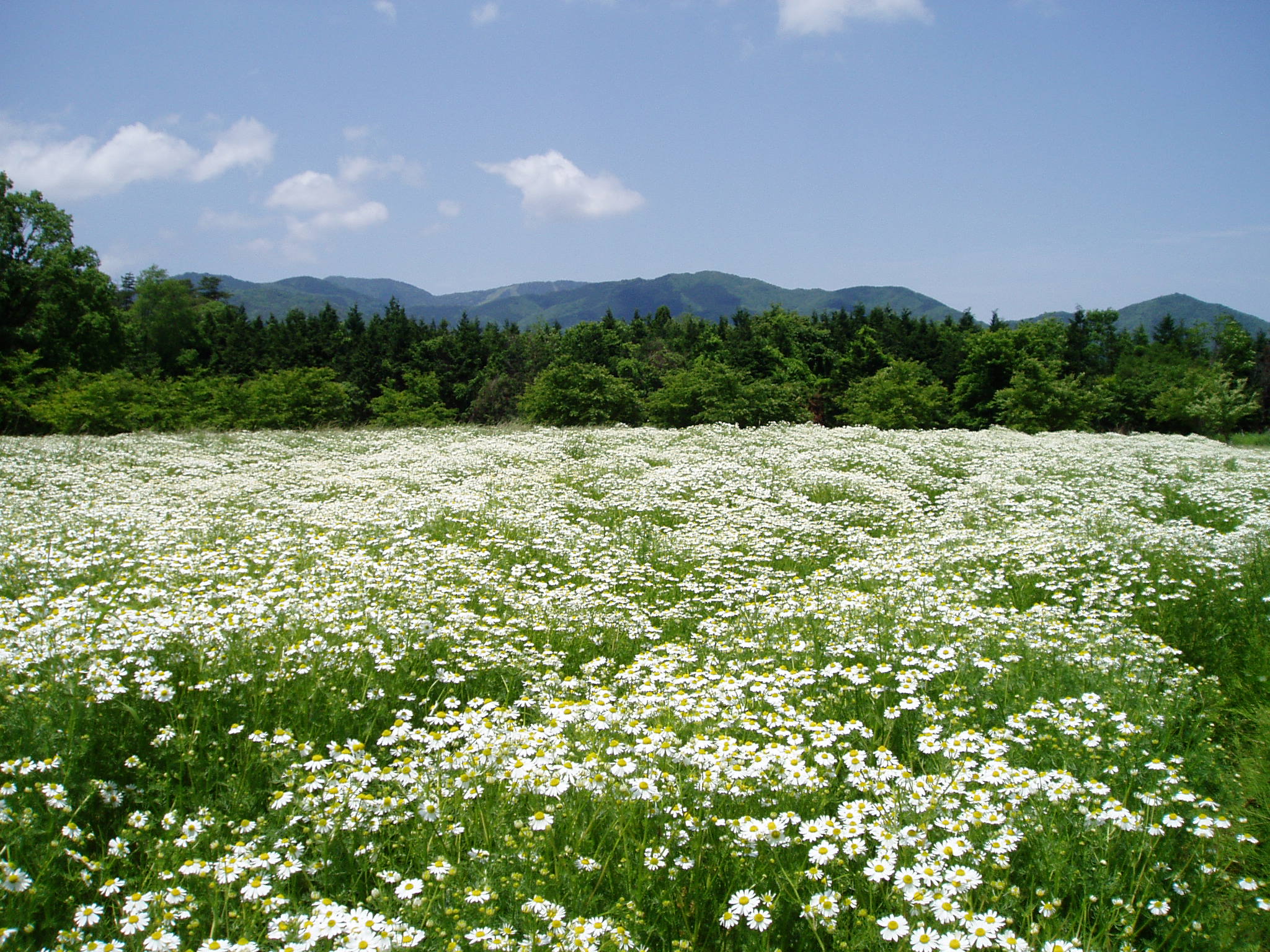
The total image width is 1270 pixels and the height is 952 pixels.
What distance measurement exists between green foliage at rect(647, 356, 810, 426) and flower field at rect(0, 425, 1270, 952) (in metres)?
29.6

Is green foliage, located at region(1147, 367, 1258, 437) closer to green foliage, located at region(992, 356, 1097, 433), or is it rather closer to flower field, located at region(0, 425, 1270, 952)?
green foliage, located at region(992, 356, 1097, 433)

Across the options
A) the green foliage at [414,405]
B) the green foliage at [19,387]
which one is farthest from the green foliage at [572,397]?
the green foliage at [19,387]

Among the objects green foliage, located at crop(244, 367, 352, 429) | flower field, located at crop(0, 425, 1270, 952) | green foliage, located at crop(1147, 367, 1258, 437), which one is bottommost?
flower field, located at crop(0, 425, 1270, 952)

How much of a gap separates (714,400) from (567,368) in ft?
28.1

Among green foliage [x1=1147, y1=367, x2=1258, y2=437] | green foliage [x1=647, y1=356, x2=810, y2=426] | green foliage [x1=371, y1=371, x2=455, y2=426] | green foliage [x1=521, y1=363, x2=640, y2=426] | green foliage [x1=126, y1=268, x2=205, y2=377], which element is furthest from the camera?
green foliage [x1=126, y1=268, x2=205, y2=377]

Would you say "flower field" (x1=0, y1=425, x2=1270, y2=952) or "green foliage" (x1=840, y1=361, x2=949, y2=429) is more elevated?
"green foliage" (x1=840, y1=361, x2=949, y2=429)

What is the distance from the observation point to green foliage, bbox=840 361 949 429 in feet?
151

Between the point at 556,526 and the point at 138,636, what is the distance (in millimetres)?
5601

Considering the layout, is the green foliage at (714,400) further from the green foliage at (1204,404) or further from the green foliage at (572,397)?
the green foliage at (1204,404)

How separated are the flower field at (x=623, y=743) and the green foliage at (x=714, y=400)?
29.6m

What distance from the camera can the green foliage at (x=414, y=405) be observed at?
158 feet

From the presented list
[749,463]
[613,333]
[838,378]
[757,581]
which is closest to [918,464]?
[749,463]

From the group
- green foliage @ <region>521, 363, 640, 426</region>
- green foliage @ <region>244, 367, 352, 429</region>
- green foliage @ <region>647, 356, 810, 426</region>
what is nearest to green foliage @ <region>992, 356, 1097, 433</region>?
green foliage @ <region>647, 356, 810, 426</region>

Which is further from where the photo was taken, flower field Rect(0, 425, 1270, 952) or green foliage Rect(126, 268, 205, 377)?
green foliage Rect(126, 268, 205, 377)
